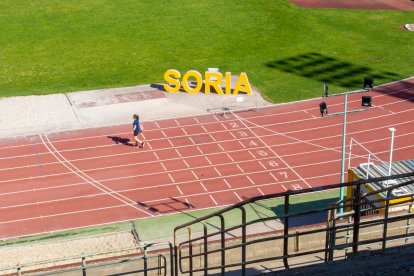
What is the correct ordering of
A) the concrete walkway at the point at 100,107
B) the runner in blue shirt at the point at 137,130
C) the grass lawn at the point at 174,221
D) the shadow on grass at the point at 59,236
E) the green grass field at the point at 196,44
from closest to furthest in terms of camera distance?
the shadow on grass at the point at 59,236
the grass lawn at the point at 174,221
the runner in blue shirt at the point at 137,130
the concrete walkway at the point at 100,107
the green grass field at the point at 196,44

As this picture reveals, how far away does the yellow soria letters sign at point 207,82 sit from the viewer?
106ft

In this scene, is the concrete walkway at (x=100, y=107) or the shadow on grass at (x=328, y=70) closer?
the concrete walkway at (x=100, y=107)

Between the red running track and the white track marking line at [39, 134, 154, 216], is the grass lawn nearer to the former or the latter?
the red running track

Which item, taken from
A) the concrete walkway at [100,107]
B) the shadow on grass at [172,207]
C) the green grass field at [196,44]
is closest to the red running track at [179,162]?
the shadow on grass at [172,207]

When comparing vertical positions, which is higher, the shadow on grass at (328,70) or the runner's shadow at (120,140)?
the shadow on grass at (328,70)

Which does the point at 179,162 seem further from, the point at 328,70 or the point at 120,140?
the point at 328,70

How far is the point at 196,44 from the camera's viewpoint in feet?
128

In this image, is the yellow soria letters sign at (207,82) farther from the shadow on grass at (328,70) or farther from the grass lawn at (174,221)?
the grass lawn at (174,221)

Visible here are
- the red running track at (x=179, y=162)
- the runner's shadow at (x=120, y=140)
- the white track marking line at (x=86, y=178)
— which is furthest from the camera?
the runner's shadow at (x=120, y=140)

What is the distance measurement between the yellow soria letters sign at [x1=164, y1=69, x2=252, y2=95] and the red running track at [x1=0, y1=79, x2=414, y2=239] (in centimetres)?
199

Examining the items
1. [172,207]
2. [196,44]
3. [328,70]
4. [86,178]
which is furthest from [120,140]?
[328,70]

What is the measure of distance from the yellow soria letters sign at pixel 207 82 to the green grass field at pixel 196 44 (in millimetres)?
1305

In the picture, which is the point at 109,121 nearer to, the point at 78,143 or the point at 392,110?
the point at 78,143

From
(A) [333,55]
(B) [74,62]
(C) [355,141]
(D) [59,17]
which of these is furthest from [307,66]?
(D) [59,17]
